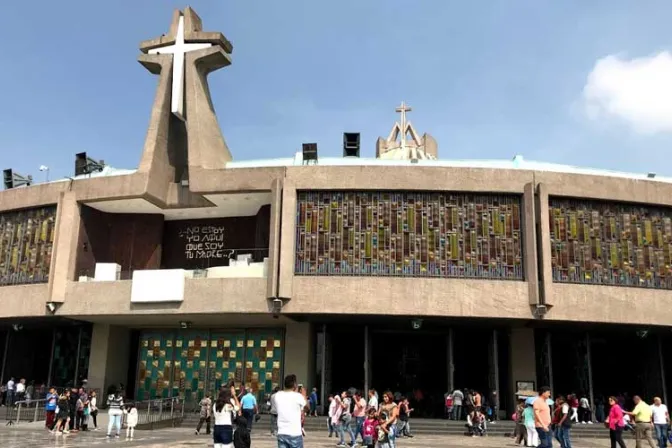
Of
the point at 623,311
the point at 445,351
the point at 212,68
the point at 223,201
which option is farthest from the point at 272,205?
the point at 623,311

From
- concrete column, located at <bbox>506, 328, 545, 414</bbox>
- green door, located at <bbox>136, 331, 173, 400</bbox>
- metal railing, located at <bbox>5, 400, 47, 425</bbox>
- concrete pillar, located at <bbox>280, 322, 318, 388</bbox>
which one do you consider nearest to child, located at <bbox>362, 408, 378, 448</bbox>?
concrete pillar, located at <bbox>280, 322, 318, 388</bbox>

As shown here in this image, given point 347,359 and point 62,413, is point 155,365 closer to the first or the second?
point 347,359

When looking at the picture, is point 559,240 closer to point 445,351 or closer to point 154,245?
point 445,351

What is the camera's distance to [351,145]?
30359mm

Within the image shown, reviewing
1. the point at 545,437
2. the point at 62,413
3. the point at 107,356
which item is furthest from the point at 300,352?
the point at 545,437

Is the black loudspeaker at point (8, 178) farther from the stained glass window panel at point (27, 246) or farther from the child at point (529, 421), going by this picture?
the child at point (529, 421)

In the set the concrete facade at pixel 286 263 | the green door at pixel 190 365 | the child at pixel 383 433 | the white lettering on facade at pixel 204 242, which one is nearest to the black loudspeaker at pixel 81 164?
the concrete facade at pixel 286 263

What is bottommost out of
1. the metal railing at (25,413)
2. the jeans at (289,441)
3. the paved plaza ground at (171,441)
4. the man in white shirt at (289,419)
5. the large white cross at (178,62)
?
the paved plaza ground at (171,441)

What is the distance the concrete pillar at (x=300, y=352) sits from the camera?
28.0m

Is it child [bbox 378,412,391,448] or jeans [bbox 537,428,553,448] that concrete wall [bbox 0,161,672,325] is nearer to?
child [bbox 378,412,391,448]

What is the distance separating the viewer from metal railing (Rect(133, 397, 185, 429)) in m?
24.2

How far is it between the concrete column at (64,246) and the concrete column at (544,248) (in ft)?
59.8

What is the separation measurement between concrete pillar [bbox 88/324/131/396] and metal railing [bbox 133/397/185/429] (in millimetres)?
4405

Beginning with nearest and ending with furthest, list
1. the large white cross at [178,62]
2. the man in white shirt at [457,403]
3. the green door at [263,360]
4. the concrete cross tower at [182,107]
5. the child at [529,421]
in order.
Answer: the child at [529,421], the man in white shirt at [457,403], the concrete cross tower at [182,107], the green door at [263,360], the large white cross at [178,62]
